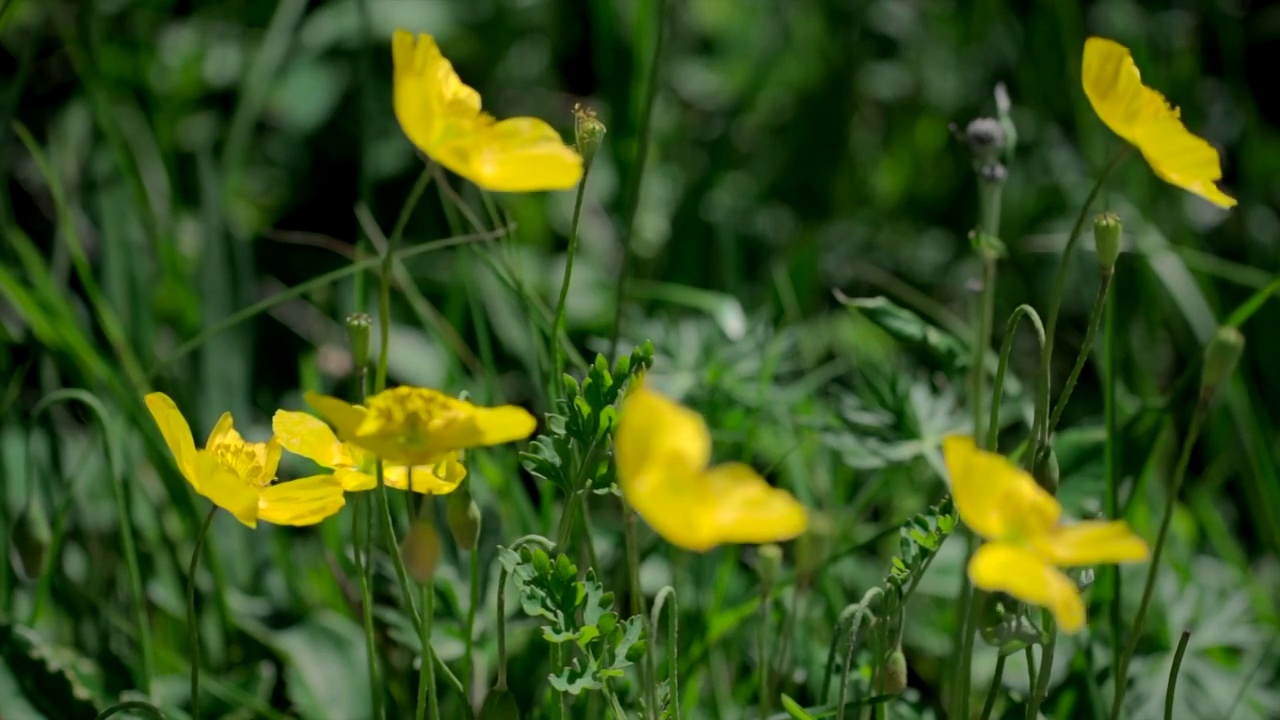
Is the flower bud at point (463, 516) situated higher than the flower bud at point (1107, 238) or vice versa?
the flower bud at point (1107, 238)

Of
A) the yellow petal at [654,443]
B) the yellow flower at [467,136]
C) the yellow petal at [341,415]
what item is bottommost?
the yellow petal at [341,415]

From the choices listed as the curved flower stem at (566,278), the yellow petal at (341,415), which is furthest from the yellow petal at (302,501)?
the curved flower stem at (566,278)

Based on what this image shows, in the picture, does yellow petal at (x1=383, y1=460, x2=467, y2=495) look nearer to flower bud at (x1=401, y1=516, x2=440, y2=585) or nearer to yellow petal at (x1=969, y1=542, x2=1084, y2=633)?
flower bud at (x1=401, y1=516, x2=440, y2=585)

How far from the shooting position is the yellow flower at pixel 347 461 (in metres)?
1.04

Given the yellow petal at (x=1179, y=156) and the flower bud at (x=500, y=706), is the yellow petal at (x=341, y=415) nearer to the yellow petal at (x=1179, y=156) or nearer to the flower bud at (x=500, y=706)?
the flower bud at (x=500, y=706)

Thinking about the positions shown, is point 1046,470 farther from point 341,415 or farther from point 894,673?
point 341,415

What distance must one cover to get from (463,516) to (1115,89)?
579 millimetres

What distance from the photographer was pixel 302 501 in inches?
40.6

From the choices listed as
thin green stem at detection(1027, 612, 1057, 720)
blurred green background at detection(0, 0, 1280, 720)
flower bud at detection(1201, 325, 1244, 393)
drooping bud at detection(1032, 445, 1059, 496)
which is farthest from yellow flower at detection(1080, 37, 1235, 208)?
blurred green background at detection(0, 0, 1280, 720)

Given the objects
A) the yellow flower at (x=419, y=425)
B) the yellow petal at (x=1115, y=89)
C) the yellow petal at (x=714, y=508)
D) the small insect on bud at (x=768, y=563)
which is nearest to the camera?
the yellow petal at (x=714, y=508)

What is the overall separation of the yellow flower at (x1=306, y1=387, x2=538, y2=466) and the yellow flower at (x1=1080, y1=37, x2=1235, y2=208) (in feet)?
1.58

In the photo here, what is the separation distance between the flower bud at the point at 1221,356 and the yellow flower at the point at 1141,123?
0.11m

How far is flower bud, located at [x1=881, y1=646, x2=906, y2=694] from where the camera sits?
1104 millimetres

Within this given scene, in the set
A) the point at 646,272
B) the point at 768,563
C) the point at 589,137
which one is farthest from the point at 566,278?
the point at 646,272
